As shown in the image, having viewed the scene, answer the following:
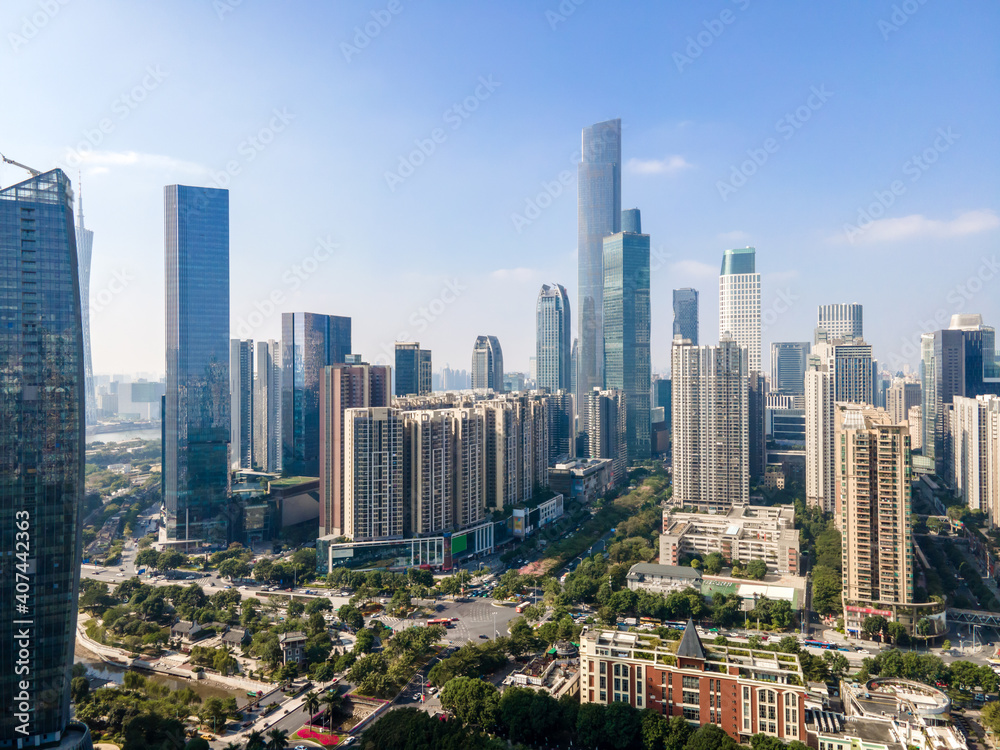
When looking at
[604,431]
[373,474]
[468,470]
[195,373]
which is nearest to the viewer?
[373,474]

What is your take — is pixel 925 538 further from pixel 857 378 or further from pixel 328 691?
pixel 328 691

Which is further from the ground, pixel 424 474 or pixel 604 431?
pixel 604 431

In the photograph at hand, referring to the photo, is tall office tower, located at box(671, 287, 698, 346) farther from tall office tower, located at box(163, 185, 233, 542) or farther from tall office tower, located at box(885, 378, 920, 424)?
tall office tower, located at box(163, 185, 233, 542)

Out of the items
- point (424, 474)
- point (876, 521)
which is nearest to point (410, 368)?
point (424, 474)

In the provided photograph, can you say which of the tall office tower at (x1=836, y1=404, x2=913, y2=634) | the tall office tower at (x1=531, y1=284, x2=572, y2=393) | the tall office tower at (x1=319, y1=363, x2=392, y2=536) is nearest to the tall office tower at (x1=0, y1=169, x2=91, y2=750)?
the tall office tower at (x1=319, y1=363, x2=392, y2=536)

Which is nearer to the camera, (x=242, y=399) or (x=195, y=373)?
(x=195, y=373)

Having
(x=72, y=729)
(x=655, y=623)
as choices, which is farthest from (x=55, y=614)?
(x=655, y=623)

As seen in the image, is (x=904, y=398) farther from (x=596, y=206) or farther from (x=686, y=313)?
(x=596, y=206)
